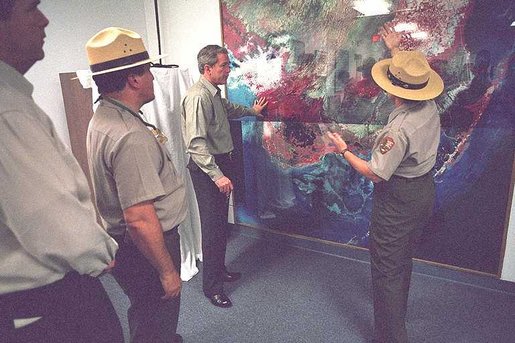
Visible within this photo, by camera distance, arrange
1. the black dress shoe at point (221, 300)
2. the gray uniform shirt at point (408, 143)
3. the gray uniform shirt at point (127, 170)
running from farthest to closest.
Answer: the black dress shoe at point (221, 300)
the gray uniform shirt at point (408, 143)
the gray uniform shirt at point (127, 170)

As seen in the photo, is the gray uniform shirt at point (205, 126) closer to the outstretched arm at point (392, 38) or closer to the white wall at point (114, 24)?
the white wall at point (114, 24)

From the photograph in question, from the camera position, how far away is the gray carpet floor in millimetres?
2045

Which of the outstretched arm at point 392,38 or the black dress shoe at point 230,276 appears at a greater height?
the outstretched arm at point 392,38

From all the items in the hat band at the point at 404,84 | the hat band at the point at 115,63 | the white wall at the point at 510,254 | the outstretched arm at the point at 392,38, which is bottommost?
the white wall at the point at 510,254

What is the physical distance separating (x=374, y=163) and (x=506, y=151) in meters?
1.08

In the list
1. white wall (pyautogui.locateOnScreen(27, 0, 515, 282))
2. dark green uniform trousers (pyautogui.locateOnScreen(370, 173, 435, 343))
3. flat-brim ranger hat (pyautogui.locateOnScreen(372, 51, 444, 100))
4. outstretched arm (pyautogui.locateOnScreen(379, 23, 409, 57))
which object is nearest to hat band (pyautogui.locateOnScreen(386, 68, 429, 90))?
flat-brim ranger hat (pyautogui.locateOnScreen(372, 51, 444, 100))

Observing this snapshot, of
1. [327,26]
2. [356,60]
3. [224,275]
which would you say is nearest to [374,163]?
[356,60]

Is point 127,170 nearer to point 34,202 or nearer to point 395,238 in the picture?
point 34,202

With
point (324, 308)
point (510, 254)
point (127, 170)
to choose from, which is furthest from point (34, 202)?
point (510, 254)

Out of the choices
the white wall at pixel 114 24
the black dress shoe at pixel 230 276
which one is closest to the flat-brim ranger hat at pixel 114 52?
the white wall at pixel 114 24

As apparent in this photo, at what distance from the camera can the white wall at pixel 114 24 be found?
8.48ft

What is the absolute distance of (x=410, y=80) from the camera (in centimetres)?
157

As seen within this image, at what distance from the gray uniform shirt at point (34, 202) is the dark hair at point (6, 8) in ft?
0.39

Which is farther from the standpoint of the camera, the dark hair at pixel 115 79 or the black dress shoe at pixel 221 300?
the black dress shoe at pixel 221 300
